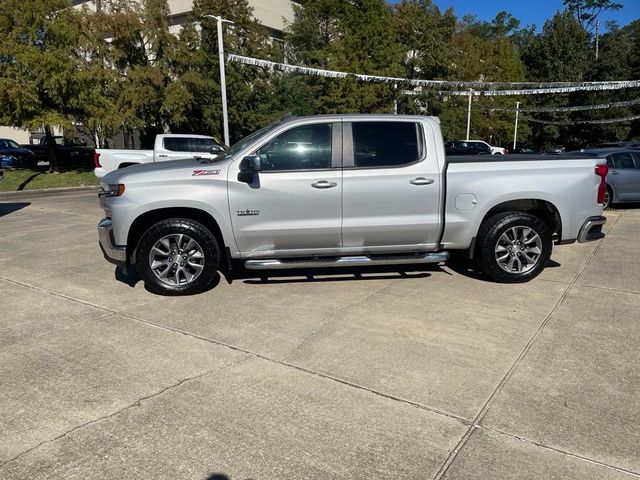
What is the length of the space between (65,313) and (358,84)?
86.5 feet

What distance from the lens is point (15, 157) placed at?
25.8 metres

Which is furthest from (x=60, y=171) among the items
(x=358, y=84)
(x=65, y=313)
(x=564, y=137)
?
(x=564, y=137)

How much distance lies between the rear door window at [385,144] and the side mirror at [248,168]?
1.09 metres

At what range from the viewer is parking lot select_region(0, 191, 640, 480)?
9.22 ft

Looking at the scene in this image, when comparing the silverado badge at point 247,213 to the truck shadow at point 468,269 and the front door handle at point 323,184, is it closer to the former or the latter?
the front door handle at point 323,184

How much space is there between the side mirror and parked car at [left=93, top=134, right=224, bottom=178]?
9434 mm

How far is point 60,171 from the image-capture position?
23.5 metres

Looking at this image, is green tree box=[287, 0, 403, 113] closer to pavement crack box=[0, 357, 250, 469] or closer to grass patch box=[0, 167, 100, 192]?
grass patch box=[0, 167, 100, 192]

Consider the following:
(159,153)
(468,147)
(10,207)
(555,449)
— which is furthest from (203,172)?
(468,147)

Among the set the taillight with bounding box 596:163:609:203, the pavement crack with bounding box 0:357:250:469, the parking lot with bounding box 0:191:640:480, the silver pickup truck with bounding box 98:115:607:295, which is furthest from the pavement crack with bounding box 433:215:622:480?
the pavement crack with bounding box 0:357:250:469

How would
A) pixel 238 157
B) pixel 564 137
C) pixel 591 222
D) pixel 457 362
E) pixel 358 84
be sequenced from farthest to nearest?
1. pixel 564 137
2. pixel 358 84
3. pixel 591 222
4. pixel 238 157
5. pixel 457 362

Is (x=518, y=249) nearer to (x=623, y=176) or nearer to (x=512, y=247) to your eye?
(x=512, y=247)

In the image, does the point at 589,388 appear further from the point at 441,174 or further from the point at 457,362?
the point at 441,174

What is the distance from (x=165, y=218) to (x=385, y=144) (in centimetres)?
257
